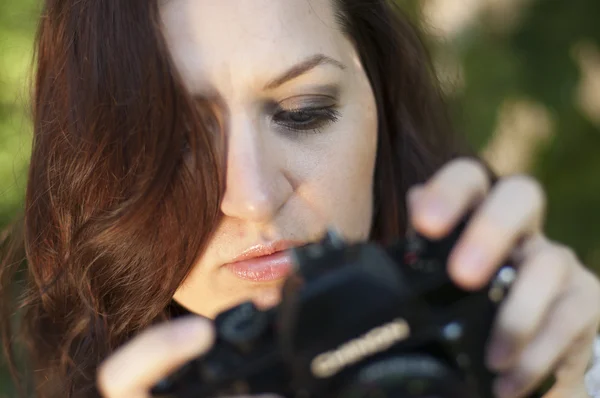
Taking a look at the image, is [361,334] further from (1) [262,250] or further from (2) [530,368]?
(1) [262,250]

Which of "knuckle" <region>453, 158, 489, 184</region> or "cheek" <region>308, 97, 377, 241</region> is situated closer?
"knuckle" <region>453, 158, 489, 184</region>

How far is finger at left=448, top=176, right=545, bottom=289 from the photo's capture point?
0.60 meters

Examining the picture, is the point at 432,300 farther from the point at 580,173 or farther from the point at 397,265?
the point at 580,173

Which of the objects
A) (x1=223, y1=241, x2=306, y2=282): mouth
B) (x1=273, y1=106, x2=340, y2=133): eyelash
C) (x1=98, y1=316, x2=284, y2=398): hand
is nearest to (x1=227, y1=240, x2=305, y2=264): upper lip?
(x1=223, y1=241, x2=306, y2=282): mouth

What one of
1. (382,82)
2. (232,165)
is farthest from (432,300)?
(382,82)

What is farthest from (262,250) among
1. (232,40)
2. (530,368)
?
(530,368)

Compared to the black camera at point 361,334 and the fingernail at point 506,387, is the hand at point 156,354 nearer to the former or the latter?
the black camera at point 361,334

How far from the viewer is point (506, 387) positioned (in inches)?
25.0

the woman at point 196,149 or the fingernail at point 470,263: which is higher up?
the fingernail at point 470,263

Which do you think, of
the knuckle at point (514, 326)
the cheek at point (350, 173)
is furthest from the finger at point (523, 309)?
the cheek at point (350, 173)

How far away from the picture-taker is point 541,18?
5.28 feet

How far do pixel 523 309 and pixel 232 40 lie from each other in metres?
0.46

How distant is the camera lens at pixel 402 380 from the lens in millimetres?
576

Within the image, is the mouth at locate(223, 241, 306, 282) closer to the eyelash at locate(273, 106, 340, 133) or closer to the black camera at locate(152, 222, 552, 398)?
the eyelash at locate(273, 106, 340, 133)
